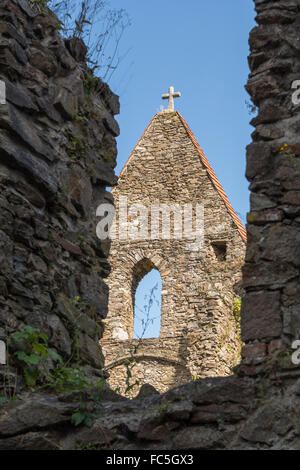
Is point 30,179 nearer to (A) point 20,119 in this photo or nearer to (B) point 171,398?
(A) point 20,119

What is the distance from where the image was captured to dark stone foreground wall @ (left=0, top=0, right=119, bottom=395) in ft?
14.8

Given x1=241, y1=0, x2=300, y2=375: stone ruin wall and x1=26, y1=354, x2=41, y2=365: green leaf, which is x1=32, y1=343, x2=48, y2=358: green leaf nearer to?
x1=26, y1=354, x2=41, y2=365: green leaf

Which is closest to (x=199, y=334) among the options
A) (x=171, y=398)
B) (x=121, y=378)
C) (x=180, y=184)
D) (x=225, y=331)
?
(x=225, y=331)

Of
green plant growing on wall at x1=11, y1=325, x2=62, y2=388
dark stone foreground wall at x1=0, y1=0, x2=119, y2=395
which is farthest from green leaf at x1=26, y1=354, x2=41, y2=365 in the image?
dark stone foreground wall at x1=0, y1=0, x2=119, y2=395

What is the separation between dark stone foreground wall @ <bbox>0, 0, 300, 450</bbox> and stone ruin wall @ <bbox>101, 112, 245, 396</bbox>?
8.50 metres

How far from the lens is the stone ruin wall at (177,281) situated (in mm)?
12664

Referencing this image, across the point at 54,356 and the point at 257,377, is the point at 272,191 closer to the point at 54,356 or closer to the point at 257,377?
the point at 257,377

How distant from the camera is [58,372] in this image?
445 centimetres

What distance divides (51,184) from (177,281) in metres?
8.93

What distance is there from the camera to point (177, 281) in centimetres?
1366

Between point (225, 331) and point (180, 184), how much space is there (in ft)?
11.6

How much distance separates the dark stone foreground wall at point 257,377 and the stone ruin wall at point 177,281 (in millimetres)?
8497

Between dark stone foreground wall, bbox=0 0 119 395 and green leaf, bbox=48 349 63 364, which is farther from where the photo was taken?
dark stone foreground wall, bbox=0 0 119 395

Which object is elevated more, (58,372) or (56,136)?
(56,136)
